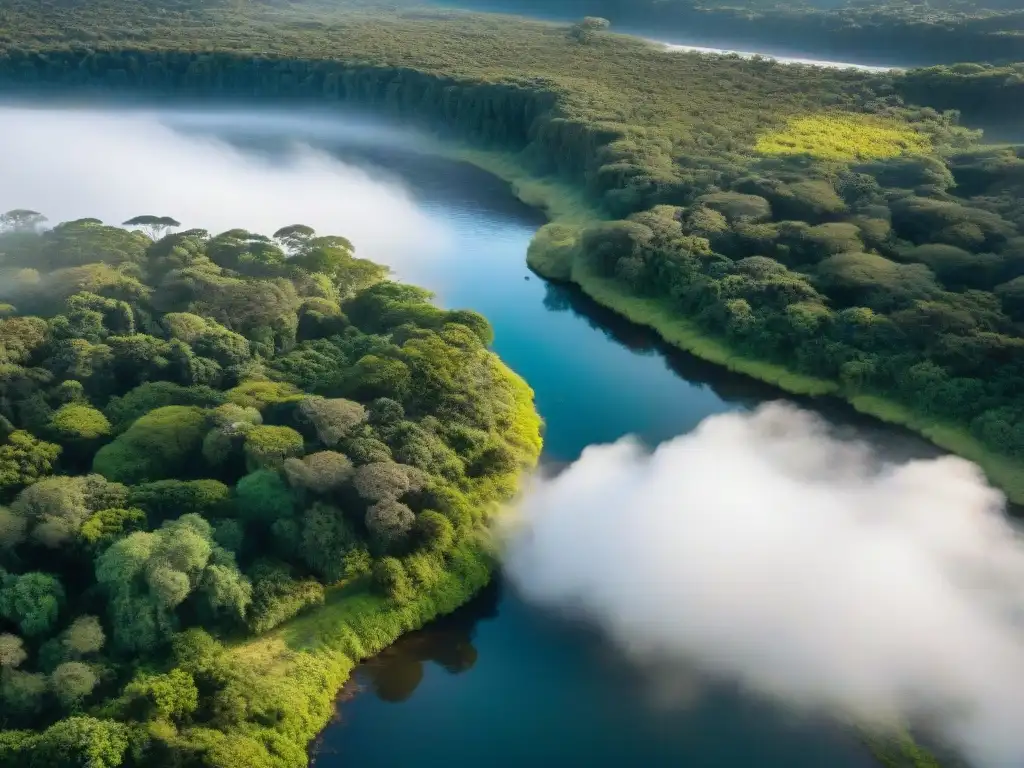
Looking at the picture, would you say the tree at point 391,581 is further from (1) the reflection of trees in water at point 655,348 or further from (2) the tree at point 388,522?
(1) the reflection of trees in water at point 655,348

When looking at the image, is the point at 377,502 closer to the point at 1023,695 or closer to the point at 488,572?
the point at 488,572

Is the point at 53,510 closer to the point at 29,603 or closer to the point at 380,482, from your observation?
the point at 29,603

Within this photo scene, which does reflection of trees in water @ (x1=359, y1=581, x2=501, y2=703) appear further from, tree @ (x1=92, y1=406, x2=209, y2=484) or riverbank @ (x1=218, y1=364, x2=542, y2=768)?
tree @ (x1=92, y1=406, x2=209, y2=484)

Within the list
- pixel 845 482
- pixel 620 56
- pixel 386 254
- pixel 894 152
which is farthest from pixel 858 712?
pixel 620 56

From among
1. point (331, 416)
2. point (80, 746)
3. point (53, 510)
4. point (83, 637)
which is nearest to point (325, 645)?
point (83, 637)

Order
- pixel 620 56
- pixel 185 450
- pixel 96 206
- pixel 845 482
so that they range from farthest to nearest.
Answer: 1. pixel 620 56
2. pixel 96 206
3. pixel 845 482
4. pixel 185 450

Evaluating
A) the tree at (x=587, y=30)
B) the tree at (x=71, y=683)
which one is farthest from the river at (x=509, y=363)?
the tree at (x=587, y=30)
